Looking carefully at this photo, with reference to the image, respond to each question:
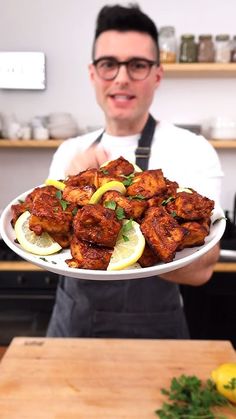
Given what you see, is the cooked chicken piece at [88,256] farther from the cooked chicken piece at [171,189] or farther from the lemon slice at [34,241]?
the cooked chicken piece at [171,189]

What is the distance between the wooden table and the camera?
1.32 meters

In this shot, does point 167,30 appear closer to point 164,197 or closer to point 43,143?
point 43,143

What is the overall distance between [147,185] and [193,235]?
6.2 inches

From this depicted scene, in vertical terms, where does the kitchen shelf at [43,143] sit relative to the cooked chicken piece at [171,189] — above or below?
below

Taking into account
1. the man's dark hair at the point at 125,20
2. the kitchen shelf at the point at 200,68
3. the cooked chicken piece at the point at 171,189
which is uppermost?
the man's dark hair at the point at 125,20

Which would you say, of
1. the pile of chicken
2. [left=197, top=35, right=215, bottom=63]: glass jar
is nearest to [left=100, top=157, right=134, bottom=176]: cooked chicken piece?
the pile of chicken

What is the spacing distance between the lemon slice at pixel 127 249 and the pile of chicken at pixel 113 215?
0.02 metres

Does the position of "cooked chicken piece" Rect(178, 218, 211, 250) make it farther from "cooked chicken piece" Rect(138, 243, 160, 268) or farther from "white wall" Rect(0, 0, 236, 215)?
"white wall" Rect(0, 0, 236, 215)

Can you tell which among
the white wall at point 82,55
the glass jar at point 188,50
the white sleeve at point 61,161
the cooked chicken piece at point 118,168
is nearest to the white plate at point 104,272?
the cooked chicken piece at point 118,168

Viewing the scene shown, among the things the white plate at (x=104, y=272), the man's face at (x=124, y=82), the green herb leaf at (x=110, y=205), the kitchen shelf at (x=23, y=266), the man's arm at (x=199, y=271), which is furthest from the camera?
the kitchen shelf at (x=23, y=266)

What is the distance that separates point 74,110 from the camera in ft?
11.1

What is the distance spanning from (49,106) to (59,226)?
2545 mm

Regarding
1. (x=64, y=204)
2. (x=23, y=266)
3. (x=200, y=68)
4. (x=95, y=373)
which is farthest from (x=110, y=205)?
(x=200, y=68)

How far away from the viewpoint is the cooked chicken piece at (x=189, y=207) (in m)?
0.99
